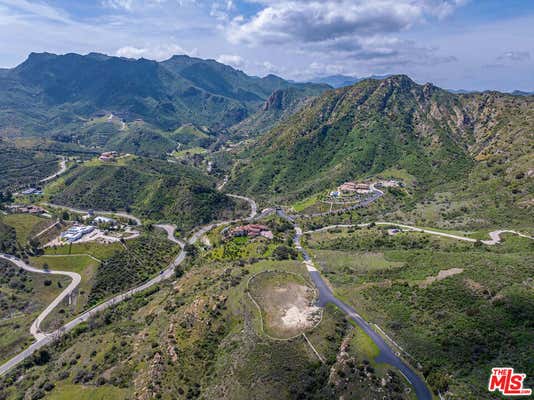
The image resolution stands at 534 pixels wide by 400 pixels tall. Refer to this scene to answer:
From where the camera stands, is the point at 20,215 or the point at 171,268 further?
the point at 20,215

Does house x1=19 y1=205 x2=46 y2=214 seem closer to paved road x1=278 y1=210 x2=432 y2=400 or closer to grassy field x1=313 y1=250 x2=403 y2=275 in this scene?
paved road x1=278 y1=210 x2=432 y2=400

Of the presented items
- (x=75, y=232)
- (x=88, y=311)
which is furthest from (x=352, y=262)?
(x=75, y=232)

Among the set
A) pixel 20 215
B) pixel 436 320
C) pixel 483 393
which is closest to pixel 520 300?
pixel 436 320

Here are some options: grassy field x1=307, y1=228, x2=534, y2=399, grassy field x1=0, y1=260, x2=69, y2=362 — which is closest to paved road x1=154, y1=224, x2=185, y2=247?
grassy field x1=0, y1=260, x2=69, y2=362

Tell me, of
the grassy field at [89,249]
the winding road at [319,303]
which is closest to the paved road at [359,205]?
the winding road at [319,303]

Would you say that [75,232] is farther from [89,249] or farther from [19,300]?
[19,300]

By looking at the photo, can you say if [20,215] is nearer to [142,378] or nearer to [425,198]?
[142,378]

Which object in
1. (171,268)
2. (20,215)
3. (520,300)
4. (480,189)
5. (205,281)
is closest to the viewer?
(520,300)
